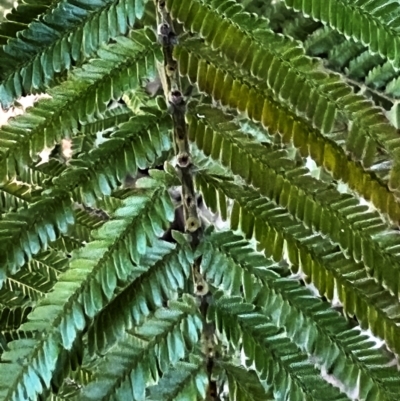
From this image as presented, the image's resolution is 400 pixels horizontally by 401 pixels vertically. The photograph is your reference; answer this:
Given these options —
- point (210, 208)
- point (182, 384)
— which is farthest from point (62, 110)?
point (182, 384)

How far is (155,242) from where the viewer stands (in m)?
0.73

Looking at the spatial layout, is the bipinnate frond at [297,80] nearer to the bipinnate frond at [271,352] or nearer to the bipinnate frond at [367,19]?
the bipinnate frond at [367,19]

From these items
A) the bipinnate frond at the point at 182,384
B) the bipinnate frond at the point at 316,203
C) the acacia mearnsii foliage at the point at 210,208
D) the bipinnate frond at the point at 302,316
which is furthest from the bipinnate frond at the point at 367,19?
the bipinnate frond at the point at 182,384

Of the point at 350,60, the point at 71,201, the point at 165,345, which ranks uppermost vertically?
the point at 350,60

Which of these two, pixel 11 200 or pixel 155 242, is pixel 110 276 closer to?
pixel 155 242

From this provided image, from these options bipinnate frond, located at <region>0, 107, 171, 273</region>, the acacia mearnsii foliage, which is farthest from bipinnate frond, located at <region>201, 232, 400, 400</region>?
bipinnate frond, located at <region>0, 107, 171, 273</region>

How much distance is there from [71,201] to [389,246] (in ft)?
1.11

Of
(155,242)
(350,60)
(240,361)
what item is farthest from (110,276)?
(350,60)

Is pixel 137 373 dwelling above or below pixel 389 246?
below

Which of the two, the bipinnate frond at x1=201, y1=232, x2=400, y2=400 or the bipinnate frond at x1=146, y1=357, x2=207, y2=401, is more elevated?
the bipinnate frond at x1=201, y1=232, x2=400, y2=400

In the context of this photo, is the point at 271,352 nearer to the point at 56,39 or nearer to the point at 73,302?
the point at 73,302

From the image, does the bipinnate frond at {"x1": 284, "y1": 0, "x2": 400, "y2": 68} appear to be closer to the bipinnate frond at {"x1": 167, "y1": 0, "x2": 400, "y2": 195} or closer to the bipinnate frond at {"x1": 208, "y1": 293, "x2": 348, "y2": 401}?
the bipinnate frond at {"x1": 167, "y1": 0, "x2": 400, "y2": 195}

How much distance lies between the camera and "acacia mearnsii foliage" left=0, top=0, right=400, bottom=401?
0.69m

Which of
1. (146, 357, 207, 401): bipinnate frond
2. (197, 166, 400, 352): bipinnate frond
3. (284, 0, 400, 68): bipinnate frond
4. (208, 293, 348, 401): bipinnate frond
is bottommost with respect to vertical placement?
(146, 357, 207, 401): bipinnate frond
